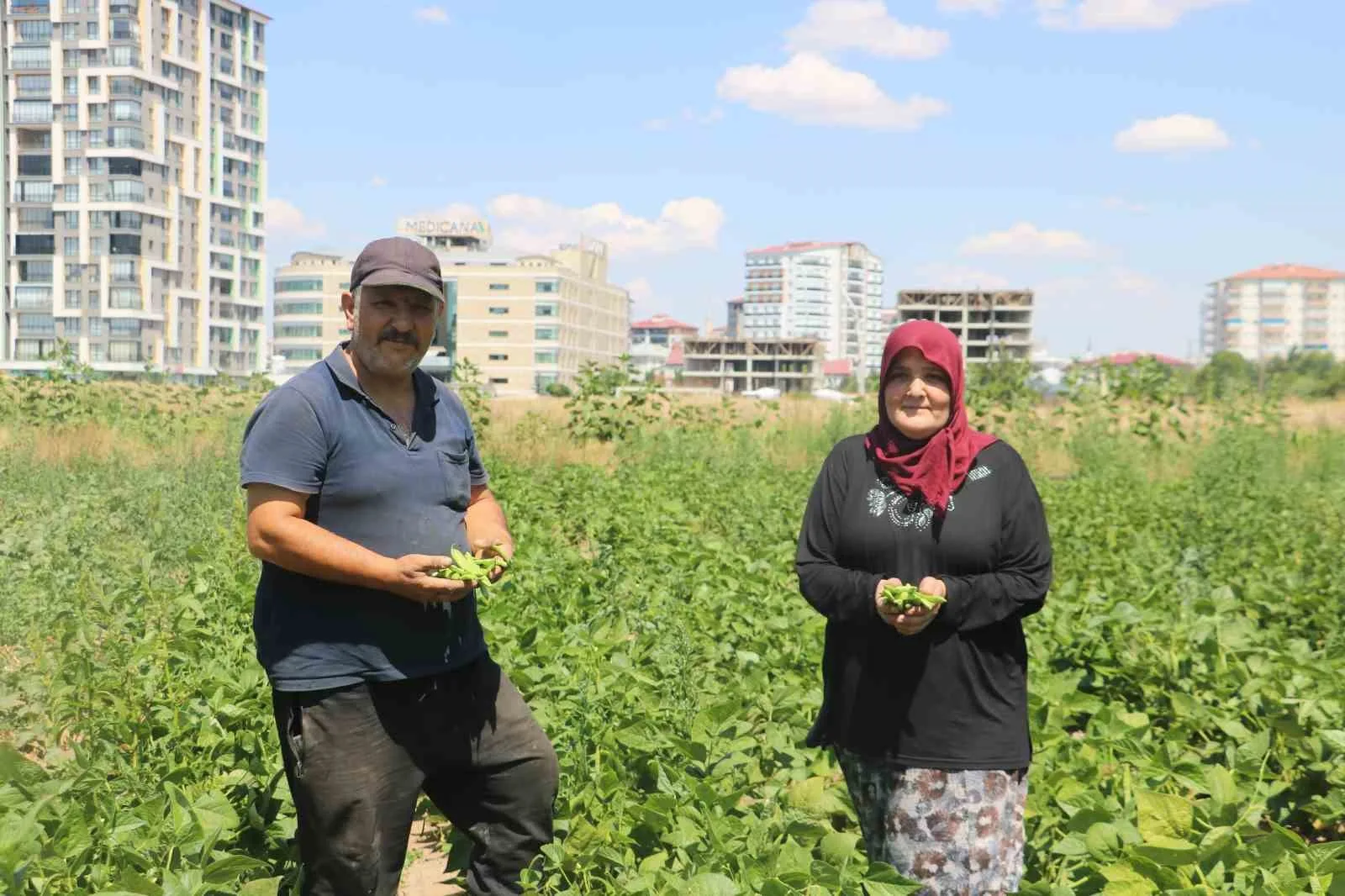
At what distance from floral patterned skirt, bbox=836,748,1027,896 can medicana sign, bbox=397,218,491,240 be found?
4549 inches

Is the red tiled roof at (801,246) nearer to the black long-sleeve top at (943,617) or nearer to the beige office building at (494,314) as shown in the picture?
the beige office building at (494,314)

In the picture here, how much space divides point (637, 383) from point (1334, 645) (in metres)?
10.7

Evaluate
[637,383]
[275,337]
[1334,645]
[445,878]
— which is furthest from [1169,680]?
[275,337]

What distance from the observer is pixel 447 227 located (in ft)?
379

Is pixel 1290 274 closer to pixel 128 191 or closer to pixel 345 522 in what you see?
pixel 128 191

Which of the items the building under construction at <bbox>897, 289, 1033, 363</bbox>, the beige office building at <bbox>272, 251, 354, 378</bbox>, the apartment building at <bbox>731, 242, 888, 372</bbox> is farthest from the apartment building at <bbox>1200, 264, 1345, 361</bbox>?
the beige office building at <bbox>272, 251, 354, 378</bbox>

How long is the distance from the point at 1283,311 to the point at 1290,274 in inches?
211

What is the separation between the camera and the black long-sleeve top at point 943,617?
2.66 m

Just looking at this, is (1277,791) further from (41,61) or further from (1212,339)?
(1212,339)

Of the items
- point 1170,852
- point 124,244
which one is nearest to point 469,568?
point 1170,852

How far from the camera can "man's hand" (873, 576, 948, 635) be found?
2.58m

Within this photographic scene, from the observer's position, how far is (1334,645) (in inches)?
199

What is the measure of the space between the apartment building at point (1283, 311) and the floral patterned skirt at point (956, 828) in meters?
179

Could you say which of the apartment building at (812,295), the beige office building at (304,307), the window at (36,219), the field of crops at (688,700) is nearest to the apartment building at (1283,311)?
the apartment building at (812,295)
